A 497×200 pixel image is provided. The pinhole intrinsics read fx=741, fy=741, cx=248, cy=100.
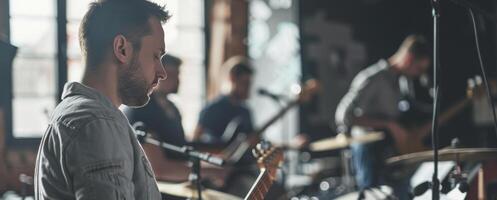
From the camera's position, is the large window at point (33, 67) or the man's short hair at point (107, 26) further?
the large window at point (33, 67)

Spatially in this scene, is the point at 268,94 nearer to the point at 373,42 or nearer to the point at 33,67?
the point at 33,67

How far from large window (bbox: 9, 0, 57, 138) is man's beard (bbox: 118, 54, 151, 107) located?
510 cm

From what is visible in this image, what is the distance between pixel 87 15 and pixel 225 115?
4556mm

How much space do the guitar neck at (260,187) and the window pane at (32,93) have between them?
430 cm

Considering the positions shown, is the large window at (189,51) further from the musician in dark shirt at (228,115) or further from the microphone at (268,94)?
the microphone at (268,94)

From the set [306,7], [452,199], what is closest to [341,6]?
[306,7]

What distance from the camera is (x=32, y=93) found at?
7109 millimetres

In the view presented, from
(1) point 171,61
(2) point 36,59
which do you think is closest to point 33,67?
(2) point 36,59

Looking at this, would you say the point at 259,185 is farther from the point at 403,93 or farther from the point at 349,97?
the point at 403,93

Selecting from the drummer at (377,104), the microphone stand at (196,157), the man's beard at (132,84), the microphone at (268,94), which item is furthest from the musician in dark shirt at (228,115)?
the man's beard at (132,84)

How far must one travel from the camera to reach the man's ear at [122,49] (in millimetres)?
2141

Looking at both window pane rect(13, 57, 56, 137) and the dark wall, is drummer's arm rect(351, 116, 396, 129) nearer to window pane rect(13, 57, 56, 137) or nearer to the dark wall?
the dark wall

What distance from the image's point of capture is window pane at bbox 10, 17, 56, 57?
6984 mm

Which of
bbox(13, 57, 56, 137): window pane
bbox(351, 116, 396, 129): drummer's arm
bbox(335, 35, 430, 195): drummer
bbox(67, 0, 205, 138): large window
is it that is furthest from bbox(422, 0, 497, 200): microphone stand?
bbox(67, 0, 205, 138): large window
